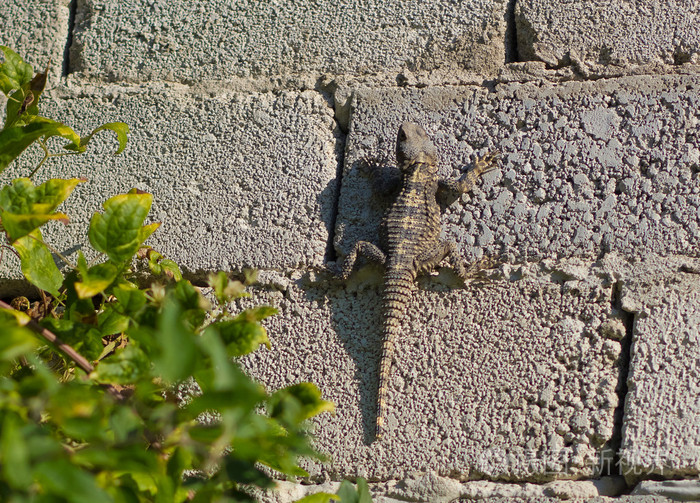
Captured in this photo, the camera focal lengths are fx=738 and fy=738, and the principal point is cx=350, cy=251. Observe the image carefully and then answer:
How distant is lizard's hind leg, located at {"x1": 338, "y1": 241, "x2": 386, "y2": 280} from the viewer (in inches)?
95.2

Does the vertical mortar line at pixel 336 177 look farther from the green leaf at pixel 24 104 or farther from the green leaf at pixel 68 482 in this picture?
the green leaf at pixel 68 482

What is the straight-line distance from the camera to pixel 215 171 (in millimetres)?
2730

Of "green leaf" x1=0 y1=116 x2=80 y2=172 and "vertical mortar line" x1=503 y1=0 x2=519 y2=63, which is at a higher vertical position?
"vertical mortar line" x1=503 y1=0 x2=519 y2=63

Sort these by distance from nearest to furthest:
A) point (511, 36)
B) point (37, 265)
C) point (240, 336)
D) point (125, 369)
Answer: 1. point (125, 369)
2. point (240, 336)
3. point (37, 265)
4. point (511, 36)

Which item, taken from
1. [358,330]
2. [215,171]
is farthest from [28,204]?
[358,330]

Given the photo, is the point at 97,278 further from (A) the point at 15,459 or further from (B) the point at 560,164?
(B) the point at 560,164

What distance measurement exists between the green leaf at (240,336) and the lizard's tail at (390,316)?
2.58 feet

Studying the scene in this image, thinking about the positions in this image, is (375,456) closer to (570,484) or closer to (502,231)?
(570,484)

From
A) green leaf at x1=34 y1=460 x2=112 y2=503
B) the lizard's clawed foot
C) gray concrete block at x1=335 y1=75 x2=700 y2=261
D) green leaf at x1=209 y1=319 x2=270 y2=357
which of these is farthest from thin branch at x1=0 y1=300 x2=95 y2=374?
Result: the lizard's clawed foot

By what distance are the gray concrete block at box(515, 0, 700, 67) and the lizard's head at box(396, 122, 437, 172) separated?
0.52m

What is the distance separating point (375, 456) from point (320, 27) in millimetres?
1617

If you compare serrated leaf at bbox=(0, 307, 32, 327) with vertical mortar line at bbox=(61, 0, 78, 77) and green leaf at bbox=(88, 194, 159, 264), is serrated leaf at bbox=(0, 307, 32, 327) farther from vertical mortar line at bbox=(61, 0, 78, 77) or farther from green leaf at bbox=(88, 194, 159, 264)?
vertical mortar line at bbox=(61, 0, 78, 77)

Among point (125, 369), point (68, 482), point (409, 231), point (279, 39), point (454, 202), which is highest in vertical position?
point (279, 39)

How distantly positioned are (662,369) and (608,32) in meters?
1.20
